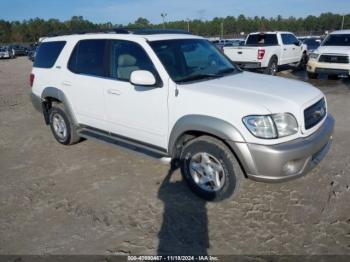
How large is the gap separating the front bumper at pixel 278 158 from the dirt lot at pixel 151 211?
475 millimetres

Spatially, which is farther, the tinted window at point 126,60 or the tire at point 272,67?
the tire at point 272,67

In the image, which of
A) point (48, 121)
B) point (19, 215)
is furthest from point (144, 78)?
point (48, 121)

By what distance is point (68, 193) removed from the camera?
175 inches

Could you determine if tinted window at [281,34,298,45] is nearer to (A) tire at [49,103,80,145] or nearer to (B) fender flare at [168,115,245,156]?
(A) tire at [49,103,80,145]

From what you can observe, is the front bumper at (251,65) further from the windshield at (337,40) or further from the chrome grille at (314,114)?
the chrome grille at (314,114)

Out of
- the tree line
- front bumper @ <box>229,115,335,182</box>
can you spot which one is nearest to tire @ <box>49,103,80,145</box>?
front bumper @ <box>229,115,335,182</box>

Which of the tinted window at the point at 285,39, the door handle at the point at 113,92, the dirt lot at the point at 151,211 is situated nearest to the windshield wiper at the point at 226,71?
the door handle at the point at 113,92

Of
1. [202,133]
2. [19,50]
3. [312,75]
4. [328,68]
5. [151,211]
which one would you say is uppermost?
[202,133]

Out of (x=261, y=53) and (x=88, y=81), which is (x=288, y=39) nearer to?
(x=261, y=53)

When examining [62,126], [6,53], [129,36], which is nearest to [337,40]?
[129,36]

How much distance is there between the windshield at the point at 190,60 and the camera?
4.30 metres

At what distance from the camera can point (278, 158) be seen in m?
3.46

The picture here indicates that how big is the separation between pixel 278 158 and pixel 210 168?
2.77ft

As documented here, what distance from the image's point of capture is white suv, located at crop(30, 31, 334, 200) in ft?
11.7
